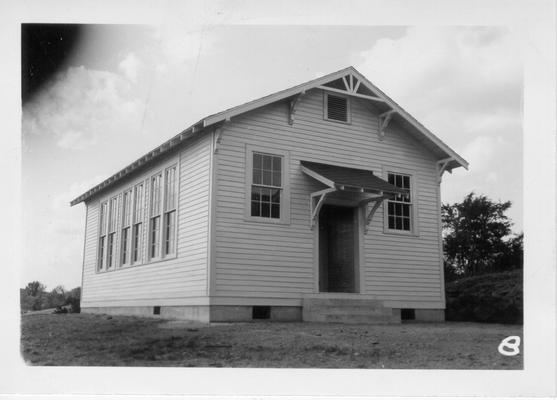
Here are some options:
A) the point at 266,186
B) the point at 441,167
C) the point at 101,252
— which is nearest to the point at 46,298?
the point at 101,252

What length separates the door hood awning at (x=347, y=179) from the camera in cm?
1477

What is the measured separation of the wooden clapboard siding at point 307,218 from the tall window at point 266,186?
0.29 m

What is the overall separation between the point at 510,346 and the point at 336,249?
675cm

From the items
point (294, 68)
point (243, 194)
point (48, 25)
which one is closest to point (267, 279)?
point (243, 194)

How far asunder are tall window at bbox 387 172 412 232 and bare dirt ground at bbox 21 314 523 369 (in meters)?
4.01

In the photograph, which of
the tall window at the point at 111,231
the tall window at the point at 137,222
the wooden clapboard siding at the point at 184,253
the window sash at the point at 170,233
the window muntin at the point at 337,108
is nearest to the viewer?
the wooden clapboard siding at the point at 184,253

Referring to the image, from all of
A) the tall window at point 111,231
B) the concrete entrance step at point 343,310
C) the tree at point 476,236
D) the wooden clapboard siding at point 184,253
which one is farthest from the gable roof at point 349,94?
the concrete entrance step at point 343,310

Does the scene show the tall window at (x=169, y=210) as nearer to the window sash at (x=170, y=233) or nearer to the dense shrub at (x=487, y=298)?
the window sash at (x=170, y=233)

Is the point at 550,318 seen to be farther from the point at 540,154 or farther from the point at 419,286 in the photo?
the point at 419,286

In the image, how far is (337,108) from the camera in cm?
1623

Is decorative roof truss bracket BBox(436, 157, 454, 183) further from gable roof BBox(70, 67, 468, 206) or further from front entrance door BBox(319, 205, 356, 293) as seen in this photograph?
front entrance door BBox(319, 205, 356, 293)

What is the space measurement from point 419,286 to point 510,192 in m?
5.23

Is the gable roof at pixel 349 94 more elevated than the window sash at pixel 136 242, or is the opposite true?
the gable roof at pixel 349 94

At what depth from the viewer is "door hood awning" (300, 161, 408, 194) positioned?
14.8 meters
